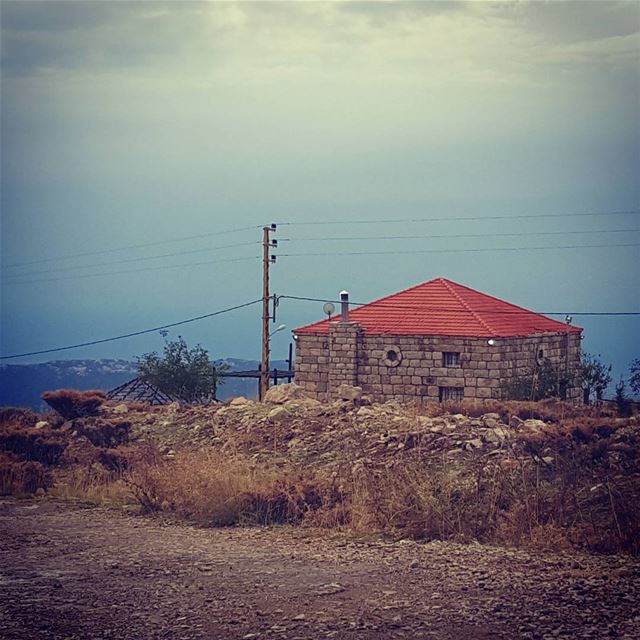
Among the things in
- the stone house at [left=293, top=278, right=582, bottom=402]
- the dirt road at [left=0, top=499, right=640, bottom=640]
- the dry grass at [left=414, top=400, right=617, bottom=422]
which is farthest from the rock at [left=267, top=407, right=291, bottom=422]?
the stone house at [left=293, top=278, right=582, bottom=402]

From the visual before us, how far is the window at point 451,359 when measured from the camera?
33.0 metres

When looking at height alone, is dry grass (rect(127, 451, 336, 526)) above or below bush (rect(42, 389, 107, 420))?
below

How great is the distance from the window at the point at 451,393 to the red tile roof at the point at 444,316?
205 cm

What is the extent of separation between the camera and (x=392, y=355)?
3409 centimetres

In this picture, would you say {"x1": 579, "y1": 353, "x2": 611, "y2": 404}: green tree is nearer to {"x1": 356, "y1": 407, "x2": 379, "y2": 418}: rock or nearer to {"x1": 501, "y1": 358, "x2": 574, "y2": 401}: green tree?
{"x1": 501, "y1": 358, "x2": 574, "y2": 401}: green tree

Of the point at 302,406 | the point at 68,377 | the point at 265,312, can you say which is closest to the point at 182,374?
the point at 265,312

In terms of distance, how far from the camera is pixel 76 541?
31.0ft

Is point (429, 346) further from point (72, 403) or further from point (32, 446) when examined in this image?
point (32, 446)

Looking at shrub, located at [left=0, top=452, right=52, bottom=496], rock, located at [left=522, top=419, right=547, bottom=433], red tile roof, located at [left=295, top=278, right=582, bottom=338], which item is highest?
red tile roof, located at [left=295, top=278, right=582, bottom=338]

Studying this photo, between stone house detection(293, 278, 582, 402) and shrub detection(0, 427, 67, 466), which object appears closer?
shrub detection(0, 427, 67, 466)

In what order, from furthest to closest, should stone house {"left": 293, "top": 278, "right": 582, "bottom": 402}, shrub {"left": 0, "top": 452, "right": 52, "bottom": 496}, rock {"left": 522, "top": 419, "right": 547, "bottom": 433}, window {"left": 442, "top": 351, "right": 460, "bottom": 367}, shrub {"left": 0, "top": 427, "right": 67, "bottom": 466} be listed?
window {"left": 442, "top": 351, "right": 460, "bottom": 367} < stone house {"left": 293, "top": 278, "right": 582, "bottom": 402} < shrub {"left": 0, "top": 427, "right": 67, "bottom": 466} < rock {"left": 522, "top": 419, "right": 547, "bottom": 433} < shrub {"left": 0, "top": 452, "right": 52, "bottom": 496}

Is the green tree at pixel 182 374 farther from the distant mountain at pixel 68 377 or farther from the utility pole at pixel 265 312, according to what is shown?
the distant mountain at pixel 68 377

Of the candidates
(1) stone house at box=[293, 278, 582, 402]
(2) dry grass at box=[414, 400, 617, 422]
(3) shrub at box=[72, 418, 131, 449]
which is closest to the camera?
(3) shrub at box=[72, 418, 131, 449]

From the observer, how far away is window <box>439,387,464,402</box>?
32.8 m
